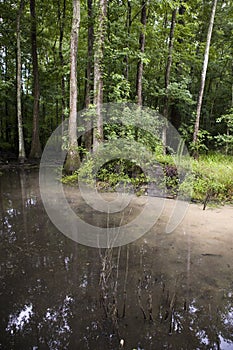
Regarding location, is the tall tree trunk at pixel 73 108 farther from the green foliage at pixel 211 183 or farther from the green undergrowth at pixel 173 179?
the green foliage at pixel 211 183

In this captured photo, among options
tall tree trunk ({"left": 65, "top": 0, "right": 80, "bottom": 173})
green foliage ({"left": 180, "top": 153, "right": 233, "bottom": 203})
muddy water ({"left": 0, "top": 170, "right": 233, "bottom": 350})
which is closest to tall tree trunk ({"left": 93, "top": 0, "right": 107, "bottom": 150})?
tall tree trunk ({"left": 65, "top": 0, "right": 80, "bottom": 173})

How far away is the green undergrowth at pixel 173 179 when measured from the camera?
7.36 meters

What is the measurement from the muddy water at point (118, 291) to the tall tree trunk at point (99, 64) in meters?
4.81

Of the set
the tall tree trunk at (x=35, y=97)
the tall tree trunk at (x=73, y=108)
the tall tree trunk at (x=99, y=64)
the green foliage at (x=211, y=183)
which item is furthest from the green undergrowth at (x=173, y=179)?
the tall tree trunk at (x=35, y=97)

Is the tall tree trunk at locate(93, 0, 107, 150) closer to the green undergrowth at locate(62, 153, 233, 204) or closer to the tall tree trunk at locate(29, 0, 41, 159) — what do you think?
the green undergrowth at locate(62, 153, 233, 204)

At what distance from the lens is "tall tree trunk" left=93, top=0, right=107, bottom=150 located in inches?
352

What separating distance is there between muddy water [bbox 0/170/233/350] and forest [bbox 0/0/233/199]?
3642 millimetres

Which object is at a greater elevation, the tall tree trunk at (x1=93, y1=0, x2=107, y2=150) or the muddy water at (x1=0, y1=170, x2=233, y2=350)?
the tall tree trunk at (x1=93, y1=0, x2=107, y2=150)

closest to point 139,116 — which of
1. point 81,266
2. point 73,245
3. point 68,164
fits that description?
point 68,164

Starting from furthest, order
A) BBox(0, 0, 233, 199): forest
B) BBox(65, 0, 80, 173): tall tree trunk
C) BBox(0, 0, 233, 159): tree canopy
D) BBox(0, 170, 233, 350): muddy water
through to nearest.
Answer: BBox(0, 0, 233, 159): tree canopy < BBox(65, 0, 80, 173): tall tree trunk < BBox(0, 0, 233, 199): forest < BBox(0, 170, 233, 350): muddy water

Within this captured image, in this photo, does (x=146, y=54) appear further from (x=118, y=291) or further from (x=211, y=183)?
(x=118, y=291)

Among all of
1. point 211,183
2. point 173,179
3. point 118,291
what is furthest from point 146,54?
point 118,291

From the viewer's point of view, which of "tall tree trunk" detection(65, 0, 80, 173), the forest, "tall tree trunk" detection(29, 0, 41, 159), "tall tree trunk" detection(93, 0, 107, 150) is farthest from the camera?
"tall tree trunk" detection(29, 0, 41, 159)

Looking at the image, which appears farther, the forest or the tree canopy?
the tree canopy
